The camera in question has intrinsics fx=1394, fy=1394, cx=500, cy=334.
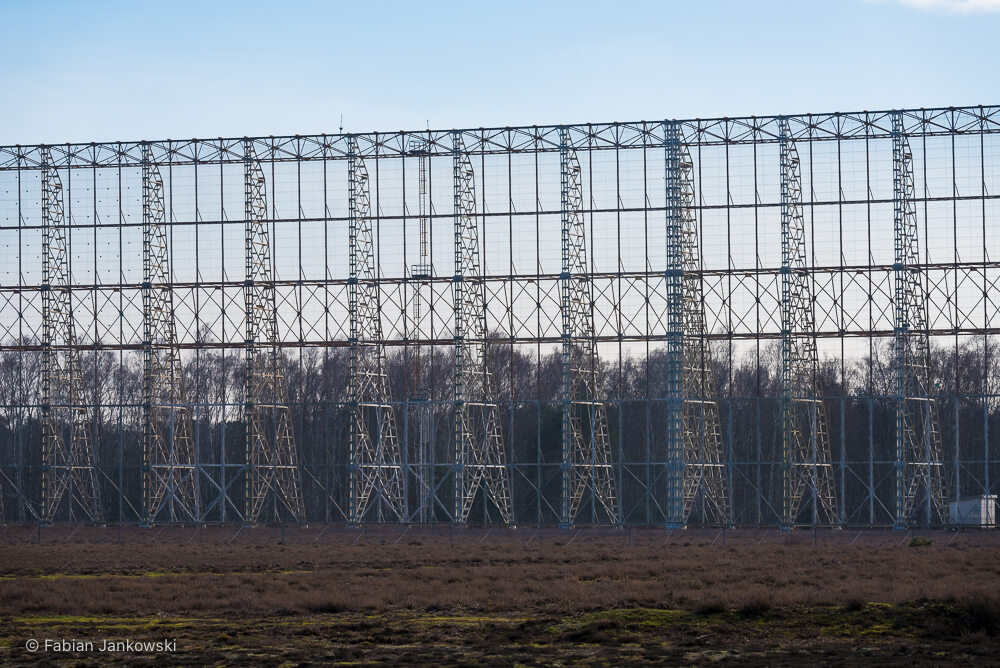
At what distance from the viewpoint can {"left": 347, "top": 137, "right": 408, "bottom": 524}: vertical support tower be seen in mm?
44781

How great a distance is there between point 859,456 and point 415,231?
61.8 feet

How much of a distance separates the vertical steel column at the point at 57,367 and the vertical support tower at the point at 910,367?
26.7m

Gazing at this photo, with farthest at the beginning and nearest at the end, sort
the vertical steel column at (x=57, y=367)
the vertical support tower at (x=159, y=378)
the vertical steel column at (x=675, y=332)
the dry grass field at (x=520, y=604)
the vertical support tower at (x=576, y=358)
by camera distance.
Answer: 1. the vertical steel column at (x=57, y=367)
2. the vertical support tower at (x=159, y=378)
3. the vertical support tower at (x=576, y=358)
4. the vertical steel column at (x=675, y=332)
5. the dry grass field at (x=520, y=604)

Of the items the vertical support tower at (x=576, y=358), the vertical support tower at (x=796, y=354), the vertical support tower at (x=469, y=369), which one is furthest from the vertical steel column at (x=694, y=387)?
the vertical support tower at (x=469, y=369)

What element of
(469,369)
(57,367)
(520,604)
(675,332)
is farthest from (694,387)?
(57,367)

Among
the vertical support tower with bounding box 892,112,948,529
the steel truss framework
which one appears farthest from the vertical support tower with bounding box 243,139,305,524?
the vertical support tower with bounding box 892,112,948,529

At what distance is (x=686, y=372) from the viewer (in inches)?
1732

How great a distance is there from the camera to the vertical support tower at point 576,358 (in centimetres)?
4397

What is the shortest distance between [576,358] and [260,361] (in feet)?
36.1

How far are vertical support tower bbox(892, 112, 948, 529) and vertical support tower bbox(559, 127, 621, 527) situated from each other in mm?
9026

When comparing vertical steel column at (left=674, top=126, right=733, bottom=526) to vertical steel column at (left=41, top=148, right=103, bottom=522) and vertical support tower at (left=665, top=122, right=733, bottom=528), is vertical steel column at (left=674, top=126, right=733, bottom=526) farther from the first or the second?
vertical steel column at (left=41, top=148, right=103, bottom=522)

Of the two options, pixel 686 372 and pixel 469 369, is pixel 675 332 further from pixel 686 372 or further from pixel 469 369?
pixel 469 369

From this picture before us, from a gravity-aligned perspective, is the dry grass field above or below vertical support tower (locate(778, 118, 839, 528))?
below

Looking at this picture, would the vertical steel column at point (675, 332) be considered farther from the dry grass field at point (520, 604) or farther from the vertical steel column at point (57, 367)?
the vertical steel column at point (57, 367)
